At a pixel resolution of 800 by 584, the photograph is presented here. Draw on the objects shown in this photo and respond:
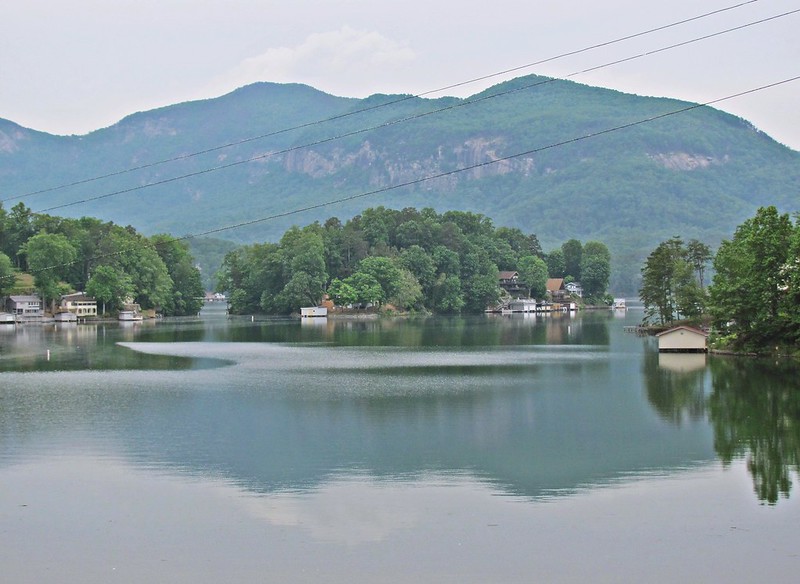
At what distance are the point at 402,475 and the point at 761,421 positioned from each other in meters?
14.4

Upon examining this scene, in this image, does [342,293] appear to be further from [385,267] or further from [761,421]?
[761,421]

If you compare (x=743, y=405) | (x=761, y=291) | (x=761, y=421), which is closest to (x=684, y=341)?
(x=761, y=291)

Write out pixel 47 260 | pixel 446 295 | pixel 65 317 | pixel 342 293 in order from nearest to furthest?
pixel 65 317 < pixel 47 260 < pixel 342 293 < pixel 446 295

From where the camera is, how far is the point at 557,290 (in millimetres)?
171625

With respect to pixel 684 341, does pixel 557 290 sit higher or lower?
higher

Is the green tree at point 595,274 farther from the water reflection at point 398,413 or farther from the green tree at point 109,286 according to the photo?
the water reflection at point 398,413

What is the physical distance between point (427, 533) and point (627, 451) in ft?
33.9

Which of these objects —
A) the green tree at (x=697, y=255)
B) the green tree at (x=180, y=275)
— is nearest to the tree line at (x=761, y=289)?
the green tree at (x=697, y=255)

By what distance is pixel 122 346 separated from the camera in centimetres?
7356

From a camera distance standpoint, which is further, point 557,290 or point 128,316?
point 557,290

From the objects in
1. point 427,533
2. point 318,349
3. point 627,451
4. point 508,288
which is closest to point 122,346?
point 318,349

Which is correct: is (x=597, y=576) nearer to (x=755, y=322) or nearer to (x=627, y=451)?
(x=627, y=451)

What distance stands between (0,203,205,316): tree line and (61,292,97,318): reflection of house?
114cm

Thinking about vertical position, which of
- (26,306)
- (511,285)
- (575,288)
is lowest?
(26,306)
